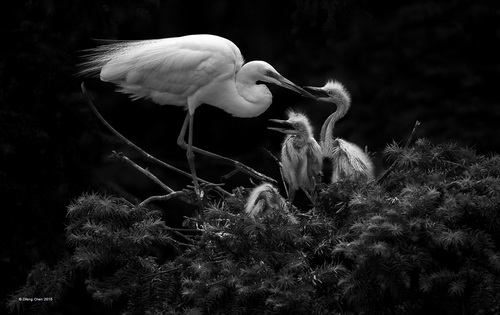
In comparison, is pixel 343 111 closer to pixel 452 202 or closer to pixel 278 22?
pixel 452 202

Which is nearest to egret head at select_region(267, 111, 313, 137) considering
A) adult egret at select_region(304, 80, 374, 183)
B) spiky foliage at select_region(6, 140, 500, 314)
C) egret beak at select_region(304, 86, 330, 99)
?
adult egret at select_region(304, 80, 374, 183)

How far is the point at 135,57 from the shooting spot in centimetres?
482

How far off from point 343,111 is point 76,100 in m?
1.80

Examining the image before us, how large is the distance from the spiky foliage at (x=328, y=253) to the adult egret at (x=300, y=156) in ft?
1.31

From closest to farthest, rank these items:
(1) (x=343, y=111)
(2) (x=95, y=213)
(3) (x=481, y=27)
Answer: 1. (2) (x=95, y=213)
2. (1) (x=343, y=111)
3. (3) (x=481, y=27)

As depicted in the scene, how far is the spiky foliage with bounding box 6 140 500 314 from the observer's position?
3.29m

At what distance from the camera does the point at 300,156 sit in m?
4.42

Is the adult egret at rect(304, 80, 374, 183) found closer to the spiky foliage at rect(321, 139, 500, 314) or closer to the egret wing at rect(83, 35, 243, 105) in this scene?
the egret wing at rect(83, 35, 243, 105)

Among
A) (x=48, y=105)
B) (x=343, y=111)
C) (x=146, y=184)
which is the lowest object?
→ (x=146, y=184)

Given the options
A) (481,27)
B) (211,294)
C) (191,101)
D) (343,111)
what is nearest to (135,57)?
(191,101)

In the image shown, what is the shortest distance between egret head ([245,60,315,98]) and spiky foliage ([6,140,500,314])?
2.39 feet

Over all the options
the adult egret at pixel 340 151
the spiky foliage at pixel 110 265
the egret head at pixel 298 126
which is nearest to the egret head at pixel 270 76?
the adult egret at pixel 340 151

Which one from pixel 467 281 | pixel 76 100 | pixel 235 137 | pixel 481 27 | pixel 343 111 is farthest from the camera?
pixel 235 137

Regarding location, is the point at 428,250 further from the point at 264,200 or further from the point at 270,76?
the point at 270,76
